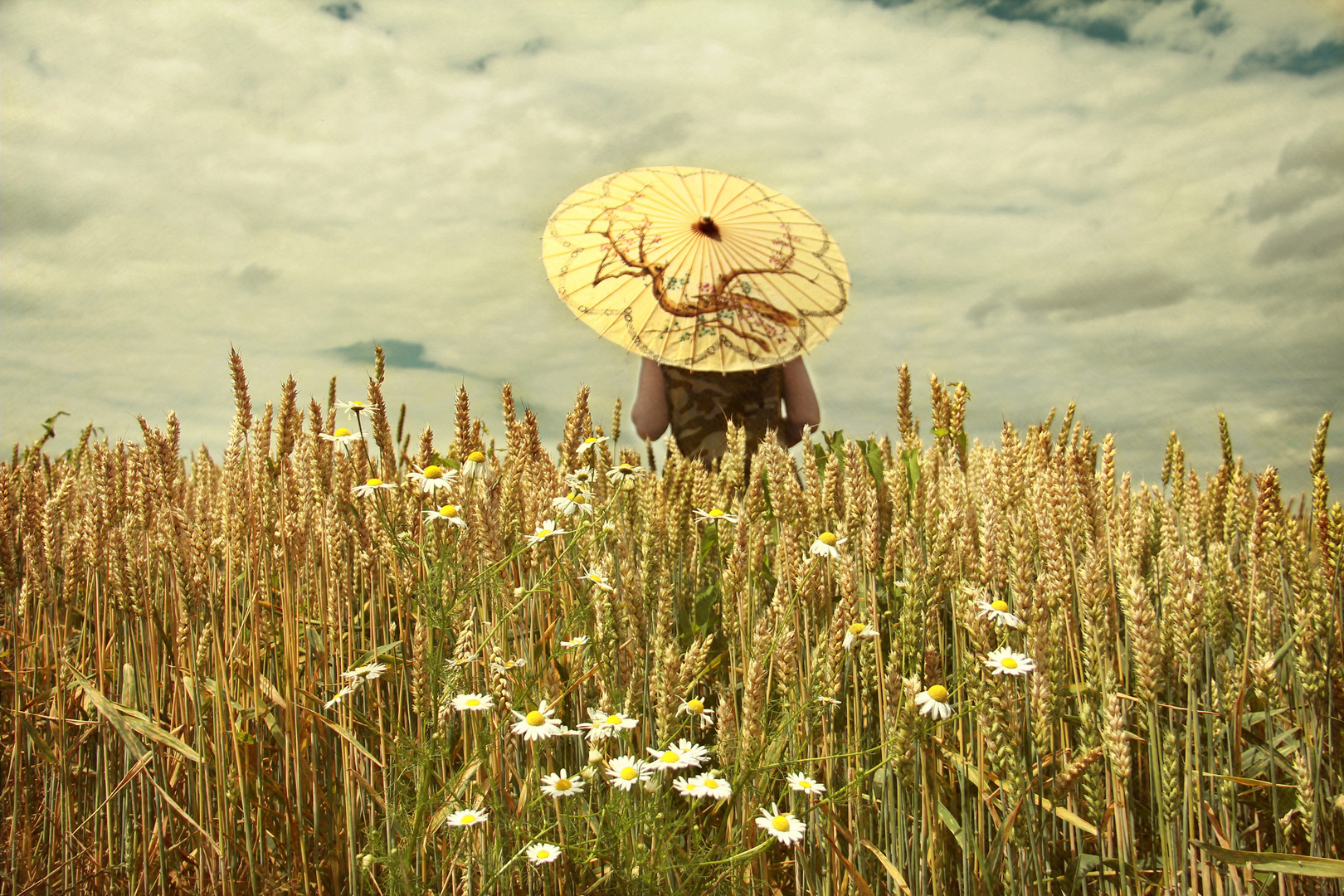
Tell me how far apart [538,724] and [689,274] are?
3.16 m

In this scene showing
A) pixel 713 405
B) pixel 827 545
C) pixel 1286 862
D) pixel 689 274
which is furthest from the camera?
pixel 713 405

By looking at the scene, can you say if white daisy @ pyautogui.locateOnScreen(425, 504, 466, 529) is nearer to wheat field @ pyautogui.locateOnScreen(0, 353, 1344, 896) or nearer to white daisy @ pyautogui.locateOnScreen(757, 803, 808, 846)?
wheat field @ pyautogui.locateOnScreen(0, 353, 1344, 896)

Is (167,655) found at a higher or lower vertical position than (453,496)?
lower

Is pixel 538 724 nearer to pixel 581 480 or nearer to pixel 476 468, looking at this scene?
pixel 476 468

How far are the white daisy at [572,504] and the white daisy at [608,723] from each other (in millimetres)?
406

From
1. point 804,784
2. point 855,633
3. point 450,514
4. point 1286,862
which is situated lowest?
Answer: point 1286,862

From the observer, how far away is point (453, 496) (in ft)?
5.60

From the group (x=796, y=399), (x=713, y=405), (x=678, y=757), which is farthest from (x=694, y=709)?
(x=796, y=399)

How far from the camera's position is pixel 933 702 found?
1.27 metres

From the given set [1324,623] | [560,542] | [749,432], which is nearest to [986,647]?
[1324,623]

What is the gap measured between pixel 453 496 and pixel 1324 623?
1.70 meters

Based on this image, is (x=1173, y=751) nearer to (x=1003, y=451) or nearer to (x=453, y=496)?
(x=1003, y=451)

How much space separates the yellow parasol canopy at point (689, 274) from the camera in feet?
13.5

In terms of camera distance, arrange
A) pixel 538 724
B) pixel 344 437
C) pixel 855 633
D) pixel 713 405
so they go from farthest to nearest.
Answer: pixel 713 405, pixel 344 437, pixel 855 633, pixel 538 724
